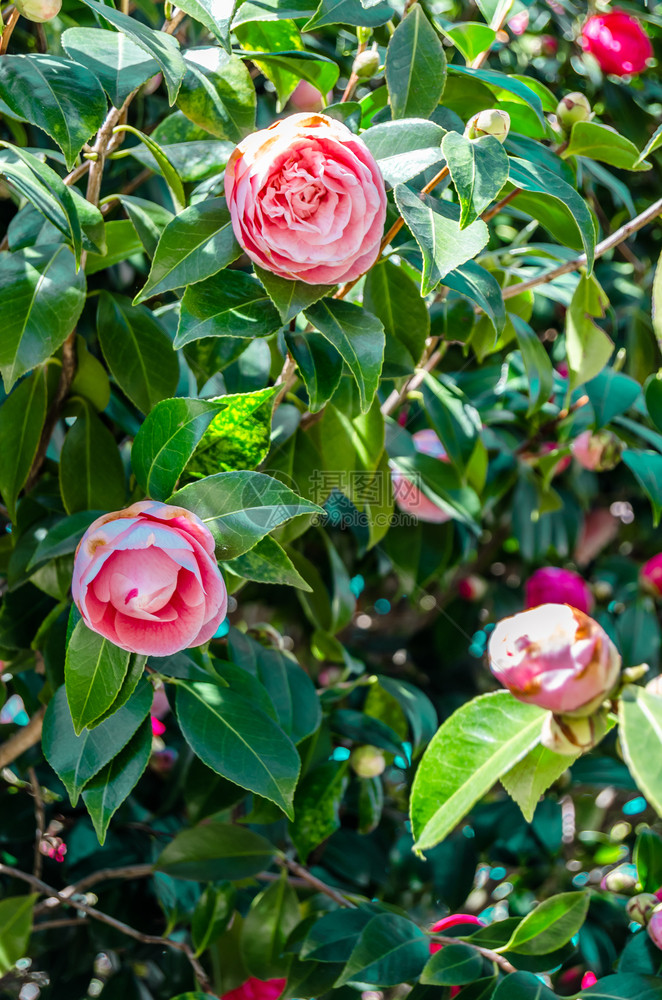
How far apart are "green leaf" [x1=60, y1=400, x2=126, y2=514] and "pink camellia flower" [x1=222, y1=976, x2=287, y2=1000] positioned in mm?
516

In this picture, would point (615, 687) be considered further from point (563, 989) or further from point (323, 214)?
point (563, 989)

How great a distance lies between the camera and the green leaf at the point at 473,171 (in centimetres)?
56

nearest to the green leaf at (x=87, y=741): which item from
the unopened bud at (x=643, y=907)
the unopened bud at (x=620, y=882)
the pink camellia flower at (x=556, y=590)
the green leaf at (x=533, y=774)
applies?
the green leaf at (x=533, y=774)

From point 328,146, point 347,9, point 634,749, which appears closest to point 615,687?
point 634,749

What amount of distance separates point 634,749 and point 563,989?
0.92 metres

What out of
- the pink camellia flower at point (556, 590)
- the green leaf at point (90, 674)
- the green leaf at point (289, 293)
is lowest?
the pink camellia flower at point (556, 590)

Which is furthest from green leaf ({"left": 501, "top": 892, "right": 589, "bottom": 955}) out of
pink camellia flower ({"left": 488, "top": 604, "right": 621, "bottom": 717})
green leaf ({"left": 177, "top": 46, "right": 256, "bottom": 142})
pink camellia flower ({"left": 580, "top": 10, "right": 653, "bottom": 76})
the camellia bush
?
pink camellia flower ({"left": 580, "top": 10, "right": 653, "bottom": 76})

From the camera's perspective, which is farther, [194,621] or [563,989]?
[563,989]

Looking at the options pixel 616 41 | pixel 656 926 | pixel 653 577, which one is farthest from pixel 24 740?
pixel 616 41

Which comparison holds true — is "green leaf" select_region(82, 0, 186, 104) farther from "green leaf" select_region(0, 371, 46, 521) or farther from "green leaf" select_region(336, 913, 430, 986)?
"green leaf" select_region(336, 913, 430, 986)

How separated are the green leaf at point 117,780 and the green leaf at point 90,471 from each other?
19 cm

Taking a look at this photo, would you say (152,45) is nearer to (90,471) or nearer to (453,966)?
(90,471)

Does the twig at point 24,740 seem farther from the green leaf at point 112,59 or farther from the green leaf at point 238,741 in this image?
Result: the green leaf at point 112,59

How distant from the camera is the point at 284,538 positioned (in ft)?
2.59
